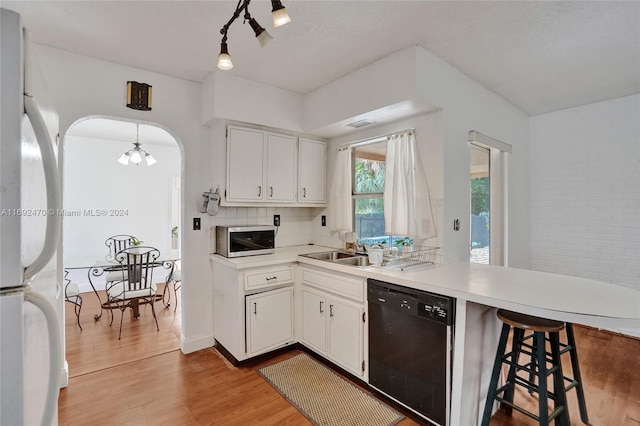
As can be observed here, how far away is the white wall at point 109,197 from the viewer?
4.75 metres

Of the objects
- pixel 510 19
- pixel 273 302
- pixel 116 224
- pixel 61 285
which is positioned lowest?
pixel 273 302

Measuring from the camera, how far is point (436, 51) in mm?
2316

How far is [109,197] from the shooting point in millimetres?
5039

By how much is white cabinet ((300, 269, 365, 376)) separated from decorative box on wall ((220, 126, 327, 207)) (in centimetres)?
91

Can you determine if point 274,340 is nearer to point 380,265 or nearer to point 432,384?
point 380,265

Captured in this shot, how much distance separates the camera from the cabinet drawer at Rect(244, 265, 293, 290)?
257 centimetres

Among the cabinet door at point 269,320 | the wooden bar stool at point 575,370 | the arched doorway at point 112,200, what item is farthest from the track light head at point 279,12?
the arched doorway at point 112,200

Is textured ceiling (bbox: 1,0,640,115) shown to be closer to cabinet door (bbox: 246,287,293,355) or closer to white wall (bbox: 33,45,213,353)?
white wall (bbox: 33,45,213,353)

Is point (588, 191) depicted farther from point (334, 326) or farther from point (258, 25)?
point (258, 25)

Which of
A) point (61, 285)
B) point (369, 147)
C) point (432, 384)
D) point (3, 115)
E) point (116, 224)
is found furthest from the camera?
point (116, 224)

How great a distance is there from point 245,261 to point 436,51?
2276 mm

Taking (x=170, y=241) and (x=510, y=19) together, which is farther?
(x=170, y=241)

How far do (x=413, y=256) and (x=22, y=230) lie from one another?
237 centimetres

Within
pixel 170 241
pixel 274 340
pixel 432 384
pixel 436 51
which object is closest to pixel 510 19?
pixel 436 51
